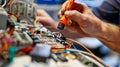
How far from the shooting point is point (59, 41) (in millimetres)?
709

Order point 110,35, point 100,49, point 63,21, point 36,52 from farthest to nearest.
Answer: point 100,49
point 110,35
point 63,21
point 36,52

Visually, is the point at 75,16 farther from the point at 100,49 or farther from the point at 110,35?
the point at 100,49

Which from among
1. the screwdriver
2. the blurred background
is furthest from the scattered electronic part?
the blurred background

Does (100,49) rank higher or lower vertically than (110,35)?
lower

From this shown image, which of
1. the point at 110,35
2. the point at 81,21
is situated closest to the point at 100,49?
the point at 110,35

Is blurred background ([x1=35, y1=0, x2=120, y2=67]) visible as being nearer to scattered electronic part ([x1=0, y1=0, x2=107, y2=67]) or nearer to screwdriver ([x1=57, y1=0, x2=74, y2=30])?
screwdriver ([x1=57, y1=0, x2=74, y2=30])

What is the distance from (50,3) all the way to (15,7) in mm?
1049

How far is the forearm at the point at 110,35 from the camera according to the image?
39.6 inches

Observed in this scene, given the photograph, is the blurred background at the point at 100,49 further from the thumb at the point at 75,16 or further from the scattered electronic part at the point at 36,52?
the scattered electronic part at the point at 36,52

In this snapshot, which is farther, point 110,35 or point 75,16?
point 110,35

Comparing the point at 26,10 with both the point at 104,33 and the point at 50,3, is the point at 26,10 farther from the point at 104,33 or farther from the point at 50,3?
the point at 50,3

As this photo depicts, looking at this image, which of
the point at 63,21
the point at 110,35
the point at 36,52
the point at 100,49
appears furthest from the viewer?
the point at 100,49

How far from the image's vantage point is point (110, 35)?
1.05m

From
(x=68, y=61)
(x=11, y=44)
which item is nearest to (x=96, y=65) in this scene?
(x=68, y=61)
